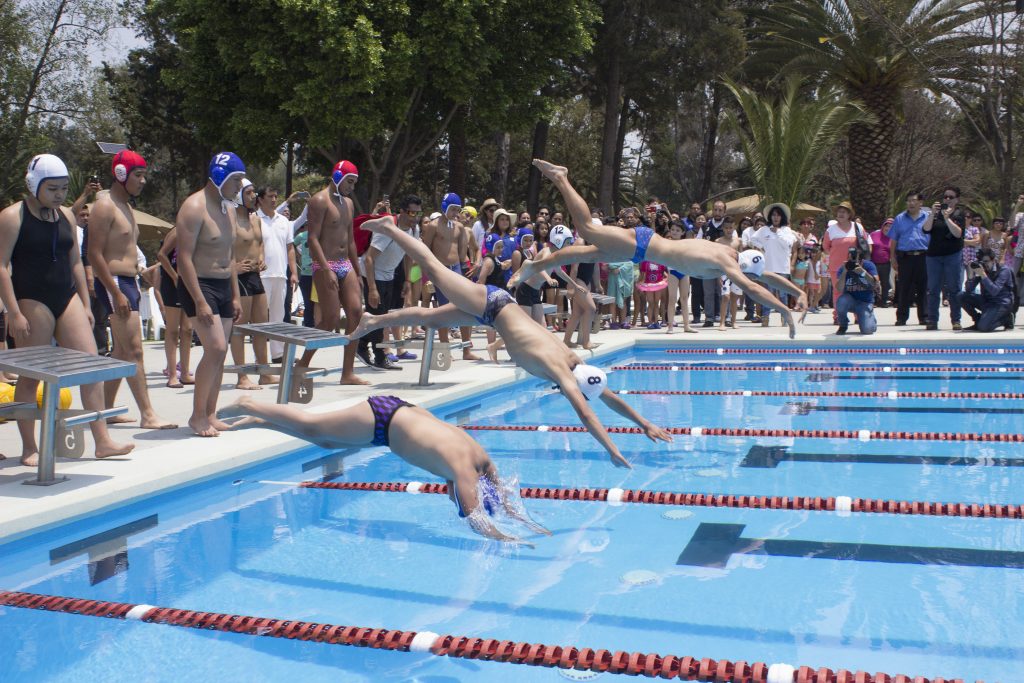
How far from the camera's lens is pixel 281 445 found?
614cm

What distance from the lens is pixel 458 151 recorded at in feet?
74.9

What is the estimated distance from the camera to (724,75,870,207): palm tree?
19.5 meters

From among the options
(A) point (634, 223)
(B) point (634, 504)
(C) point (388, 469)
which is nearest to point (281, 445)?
(C) point (388, 469)

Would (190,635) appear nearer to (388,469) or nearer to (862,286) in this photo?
(388,469)

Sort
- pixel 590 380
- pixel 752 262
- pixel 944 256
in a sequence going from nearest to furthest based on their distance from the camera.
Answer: pixel 590 380
pixel 752 262
pixel 944 256

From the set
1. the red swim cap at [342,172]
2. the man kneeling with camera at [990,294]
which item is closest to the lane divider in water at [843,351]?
the man kneeling with camera at [990,294]

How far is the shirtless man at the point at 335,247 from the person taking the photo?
8.21m

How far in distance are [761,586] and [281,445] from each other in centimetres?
332

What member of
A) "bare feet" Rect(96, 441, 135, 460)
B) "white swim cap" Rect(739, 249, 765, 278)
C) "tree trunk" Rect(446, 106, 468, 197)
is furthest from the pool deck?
"tree trunk" Rect(446, 106, 468, 197)

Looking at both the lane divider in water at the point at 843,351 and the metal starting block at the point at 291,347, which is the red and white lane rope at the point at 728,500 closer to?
the metal starting block at the point at 291,347

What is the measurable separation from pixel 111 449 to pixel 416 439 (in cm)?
238

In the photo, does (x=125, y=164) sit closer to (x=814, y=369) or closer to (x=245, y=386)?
(x=245, y=386)

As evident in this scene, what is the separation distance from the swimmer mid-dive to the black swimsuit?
1.46 meters

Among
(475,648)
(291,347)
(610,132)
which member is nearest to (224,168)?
(291,347)
